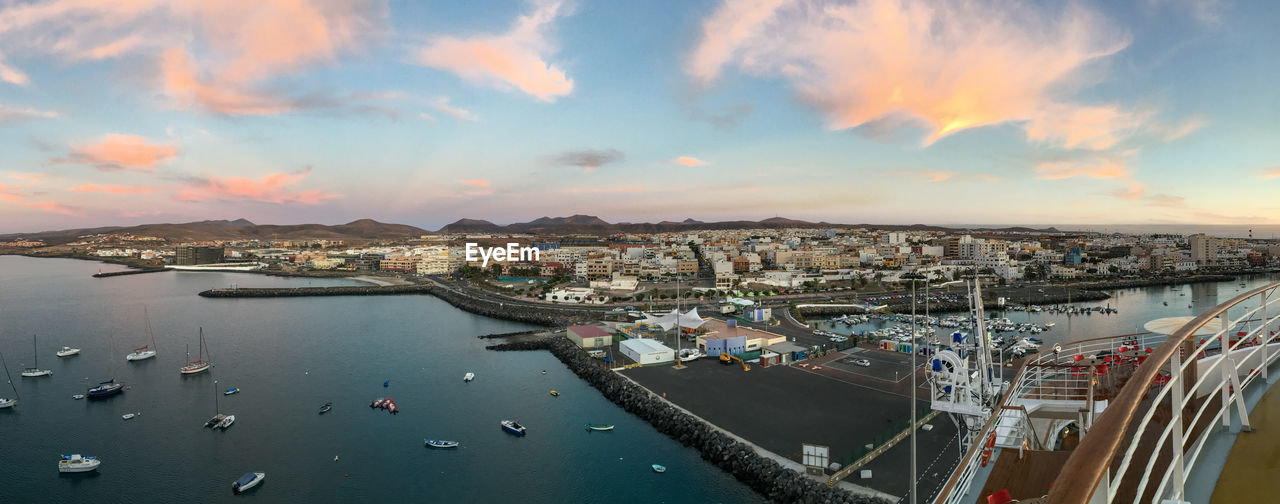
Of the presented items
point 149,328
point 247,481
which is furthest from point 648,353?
point 149,328

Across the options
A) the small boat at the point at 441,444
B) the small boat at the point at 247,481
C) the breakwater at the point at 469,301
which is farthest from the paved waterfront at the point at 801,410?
the breakwater at the point at 469,301

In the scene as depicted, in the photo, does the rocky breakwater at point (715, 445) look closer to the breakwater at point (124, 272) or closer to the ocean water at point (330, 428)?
the ocean water at point (330, 428)

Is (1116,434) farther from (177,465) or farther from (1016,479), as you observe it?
(177,465)

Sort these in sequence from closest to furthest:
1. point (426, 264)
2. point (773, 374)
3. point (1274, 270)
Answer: point (773, 374), point (1274, 270), point (426, 264)

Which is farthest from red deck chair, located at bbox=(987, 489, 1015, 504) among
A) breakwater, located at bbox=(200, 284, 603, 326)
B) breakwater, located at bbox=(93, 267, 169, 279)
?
breakwater, located at bbox=(93, 267, 169, 279)

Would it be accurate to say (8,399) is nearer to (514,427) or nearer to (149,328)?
(149,328)

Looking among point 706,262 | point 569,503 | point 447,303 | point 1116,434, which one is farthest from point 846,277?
point 1116,434

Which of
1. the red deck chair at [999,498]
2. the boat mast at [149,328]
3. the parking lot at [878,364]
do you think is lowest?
the boat mast at [149,328]
